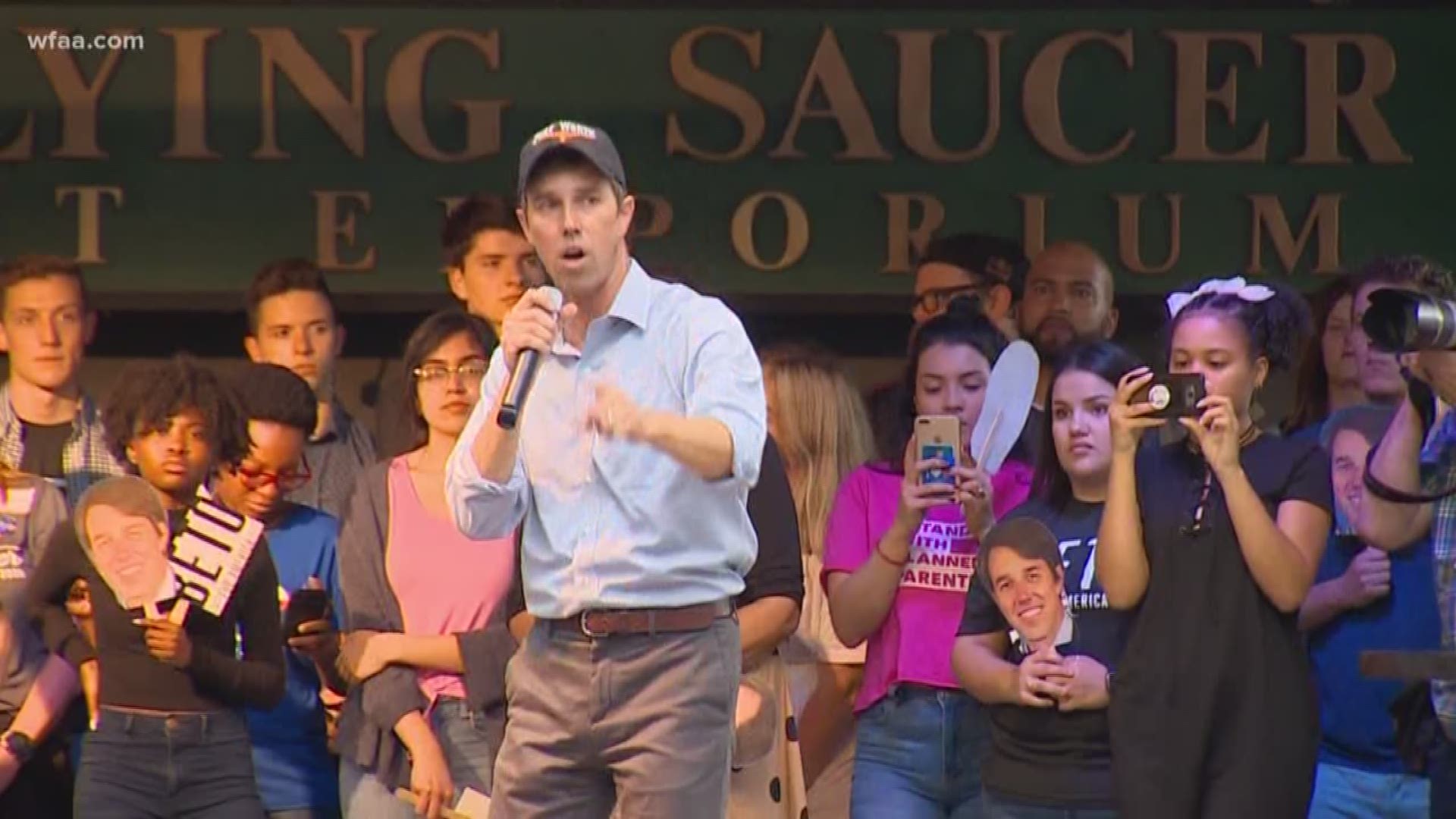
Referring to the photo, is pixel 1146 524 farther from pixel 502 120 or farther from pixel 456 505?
pixel 502 120

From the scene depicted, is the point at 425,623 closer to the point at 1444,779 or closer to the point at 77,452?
the point at 77,452

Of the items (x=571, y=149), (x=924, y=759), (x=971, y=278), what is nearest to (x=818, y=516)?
(x=924, y=759)

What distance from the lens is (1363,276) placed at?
6.55 metres

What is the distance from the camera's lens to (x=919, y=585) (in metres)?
6.55

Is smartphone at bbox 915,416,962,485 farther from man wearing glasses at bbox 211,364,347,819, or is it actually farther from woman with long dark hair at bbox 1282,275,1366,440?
man wearing glasses at bbox 211,364,347,819

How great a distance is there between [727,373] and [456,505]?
52 centimetres

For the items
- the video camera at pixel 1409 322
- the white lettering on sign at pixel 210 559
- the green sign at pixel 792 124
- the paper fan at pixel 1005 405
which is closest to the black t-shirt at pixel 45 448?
the white lettering on sign at pixel 210 559

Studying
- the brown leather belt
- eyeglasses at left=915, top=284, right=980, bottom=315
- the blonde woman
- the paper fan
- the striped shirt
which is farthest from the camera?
eyeglasses at left=915, top=284, right=980, bottom=315

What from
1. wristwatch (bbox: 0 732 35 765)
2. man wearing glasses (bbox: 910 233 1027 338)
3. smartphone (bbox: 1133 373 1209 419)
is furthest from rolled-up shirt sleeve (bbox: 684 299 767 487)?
man wearing glasses (bbox: 910 233 1027 338)

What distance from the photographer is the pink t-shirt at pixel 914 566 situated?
21.1 feet

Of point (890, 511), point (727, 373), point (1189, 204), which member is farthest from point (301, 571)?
point (1189, 204)

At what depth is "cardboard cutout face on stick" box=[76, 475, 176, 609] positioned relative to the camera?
6387mm

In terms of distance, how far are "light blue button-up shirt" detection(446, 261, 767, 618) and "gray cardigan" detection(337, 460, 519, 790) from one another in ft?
4.79

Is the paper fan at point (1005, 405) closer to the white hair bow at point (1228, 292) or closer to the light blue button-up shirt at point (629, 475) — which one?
the white hair bow at point (1228, 292)
